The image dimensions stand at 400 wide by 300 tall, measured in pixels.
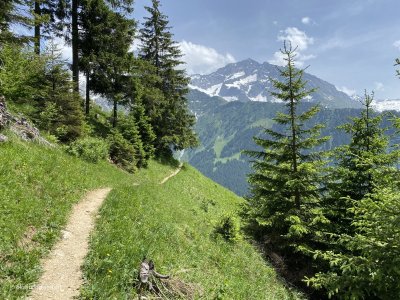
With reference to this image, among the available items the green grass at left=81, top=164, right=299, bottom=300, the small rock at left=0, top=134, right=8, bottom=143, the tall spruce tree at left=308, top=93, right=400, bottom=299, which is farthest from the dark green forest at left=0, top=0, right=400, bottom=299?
the small rock at left=0, top=134, right=8, bottom=143

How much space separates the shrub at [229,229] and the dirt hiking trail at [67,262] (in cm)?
590

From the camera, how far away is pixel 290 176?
1681cm

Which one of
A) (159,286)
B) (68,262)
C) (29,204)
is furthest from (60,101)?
(159,286)

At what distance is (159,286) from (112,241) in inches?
94.3

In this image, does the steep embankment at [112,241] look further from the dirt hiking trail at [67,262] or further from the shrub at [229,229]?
the shrub at [229,229]

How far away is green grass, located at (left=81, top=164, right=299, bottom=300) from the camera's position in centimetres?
760

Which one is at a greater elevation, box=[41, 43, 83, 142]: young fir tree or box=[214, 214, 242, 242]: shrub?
box=[41, 43, 83, 142]: young fir tree

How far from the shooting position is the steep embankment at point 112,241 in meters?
7.38

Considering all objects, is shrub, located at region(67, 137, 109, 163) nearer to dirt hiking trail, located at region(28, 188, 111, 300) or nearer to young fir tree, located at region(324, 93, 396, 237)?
A: dirt hiking trail, located at region(28, 188, 111, 300)

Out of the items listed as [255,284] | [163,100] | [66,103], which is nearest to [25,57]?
[66,103]

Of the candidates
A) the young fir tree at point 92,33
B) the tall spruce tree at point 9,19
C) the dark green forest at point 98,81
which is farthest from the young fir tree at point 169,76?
the tall spruce tree at point 9,19

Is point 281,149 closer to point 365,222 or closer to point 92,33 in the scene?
point 365,222

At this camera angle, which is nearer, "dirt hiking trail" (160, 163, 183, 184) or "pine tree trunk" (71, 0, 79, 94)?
"pine tree trunk" (71, 0, 79, 94)

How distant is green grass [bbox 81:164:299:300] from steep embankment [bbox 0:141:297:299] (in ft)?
0.09
